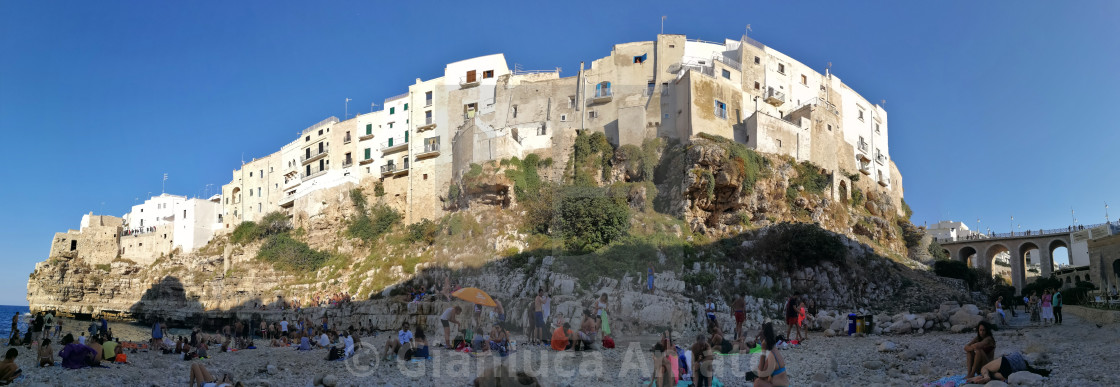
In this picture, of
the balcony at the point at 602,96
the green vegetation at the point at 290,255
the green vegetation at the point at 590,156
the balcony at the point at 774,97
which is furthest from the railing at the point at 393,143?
the balcony at the point at 774,97

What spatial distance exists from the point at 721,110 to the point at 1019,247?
27438 mm

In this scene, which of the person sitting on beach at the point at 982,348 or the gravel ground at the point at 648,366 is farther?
the gravel ground at the point at 648,366

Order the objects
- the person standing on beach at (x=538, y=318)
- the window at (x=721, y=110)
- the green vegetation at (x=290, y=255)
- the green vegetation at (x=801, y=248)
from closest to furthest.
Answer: the person standing on beach at (x=538, y=318) → the green vegetation at (x=801, y=248) → the window at (x=721, y=110) → the green vegetation at (x=290, y=255)

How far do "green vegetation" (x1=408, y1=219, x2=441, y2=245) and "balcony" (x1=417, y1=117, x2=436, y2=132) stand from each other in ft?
19.7

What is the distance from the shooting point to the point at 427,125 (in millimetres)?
42312

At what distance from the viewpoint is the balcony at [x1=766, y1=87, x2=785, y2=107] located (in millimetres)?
38375

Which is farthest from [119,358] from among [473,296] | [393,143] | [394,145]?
[393,143]

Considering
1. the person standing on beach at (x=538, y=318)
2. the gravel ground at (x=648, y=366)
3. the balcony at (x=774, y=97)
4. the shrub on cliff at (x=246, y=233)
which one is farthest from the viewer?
the shrub on cliff at (x=246, y=233)

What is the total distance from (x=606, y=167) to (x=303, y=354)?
19861 mm

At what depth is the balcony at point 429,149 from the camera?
4166cm

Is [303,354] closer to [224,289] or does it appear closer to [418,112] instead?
[418,112]

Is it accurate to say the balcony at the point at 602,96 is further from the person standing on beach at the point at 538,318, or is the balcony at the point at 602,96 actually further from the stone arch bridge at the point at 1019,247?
the stone arch bridge at the point at 1019,247

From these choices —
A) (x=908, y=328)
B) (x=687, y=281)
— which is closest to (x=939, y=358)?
(x=908, y=328)

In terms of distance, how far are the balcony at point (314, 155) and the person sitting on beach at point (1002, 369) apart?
4291 cm
